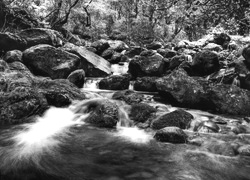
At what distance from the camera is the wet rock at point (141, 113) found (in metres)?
6.13

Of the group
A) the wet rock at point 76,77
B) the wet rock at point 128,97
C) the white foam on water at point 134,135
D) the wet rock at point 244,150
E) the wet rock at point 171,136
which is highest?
the wet rock at point 76,77

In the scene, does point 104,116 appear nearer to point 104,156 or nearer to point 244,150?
point 104,156

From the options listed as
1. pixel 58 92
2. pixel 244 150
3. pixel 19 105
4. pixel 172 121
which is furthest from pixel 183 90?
pixel 19 105

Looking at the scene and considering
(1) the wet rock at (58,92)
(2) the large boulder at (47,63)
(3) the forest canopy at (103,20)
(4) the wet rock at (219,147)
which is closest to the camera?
(4) the wet rock at (219,147)

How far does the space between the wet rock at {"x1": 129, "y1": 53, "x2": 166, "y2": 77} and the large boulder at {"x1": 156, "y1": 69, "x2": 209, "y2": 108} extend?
3.47 metres

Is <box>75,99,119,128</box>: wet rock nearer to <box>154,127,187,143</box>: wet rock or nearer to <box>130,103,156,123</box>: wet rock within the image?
<box>130,103,156,123</box>: wet rock

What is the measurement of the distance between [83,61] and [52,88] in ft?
16.6

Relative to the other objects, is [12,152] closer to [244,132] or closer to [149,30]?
[244,132]

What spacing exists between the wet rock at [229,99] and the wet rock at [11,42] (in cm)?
954

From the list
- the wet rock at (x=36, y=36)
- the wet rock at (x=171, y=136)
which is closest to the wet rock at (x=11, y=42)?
the wet rock at (x=36, y=36)

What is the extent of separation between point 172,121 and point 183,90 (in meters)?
2.45

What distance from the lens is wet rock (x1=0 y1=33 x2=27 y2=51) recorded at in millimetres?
11243

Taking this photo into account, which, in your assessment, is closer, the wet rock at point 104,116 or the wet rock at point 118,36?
the wet rock at point 104,116

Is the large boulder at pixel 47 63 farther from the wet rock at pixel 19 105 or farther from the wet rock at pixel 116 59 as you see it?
the wet rock at pixel 116 59
